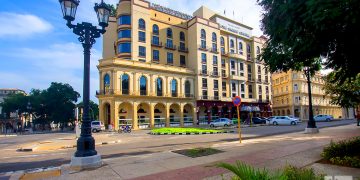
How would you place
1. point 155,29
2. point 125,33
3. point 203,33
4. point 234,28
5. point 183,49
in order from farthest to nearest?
point 234,28 → point 183,49 → point 203,33 → point 155,29 → point 125,33

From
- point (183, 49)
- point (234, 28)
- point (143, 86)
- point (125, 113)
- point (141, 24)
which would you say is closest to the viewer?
point (125, 113)

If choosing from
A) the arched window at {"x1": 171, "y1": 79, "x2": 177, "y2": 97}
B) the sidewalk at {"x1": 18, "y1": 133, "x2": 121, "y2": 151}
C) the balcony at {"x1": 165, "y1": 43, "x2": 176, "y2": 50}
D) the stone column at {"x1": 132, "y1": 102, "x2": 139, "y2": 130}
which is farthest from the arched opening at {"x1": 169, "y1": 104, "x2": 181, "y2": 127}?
the sidewalk at {"x1": 18, "y1": 133, "x2": 121, "y2": 151}

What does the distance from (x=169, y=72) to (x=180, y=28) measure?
1237cm

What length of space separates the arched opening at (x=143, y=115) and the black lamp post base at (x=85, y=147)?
127 ft

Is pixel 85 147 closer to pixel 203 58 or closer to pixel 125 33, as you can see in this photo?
pixel 125 33

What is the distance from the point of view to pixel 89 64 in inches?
388

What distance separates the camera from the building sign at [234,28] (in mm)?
62344

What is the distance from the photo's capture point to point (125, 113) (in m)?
46.4

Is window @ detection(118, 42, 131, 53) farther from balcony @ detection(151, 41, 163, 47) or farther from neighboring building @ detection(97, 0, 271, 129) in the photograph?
balcony @ detection(151, 41, 163, 47)

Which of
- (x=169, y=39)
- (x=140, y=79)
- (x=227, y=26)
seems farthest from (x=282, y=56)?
(x=227, y=26)

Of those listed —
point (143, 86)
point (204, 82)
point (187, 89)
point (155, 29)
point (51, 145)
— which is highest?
point (155, 29)

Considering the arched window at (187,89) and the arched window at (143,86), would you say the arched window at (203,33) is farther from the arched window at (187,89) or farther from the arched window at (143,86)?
the arched window at (143,86)

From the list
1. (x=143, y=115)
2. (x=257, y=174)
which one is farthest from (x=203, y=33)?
(x=257, y=174)

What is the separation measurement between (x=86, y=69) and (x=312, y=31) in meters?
7.62
